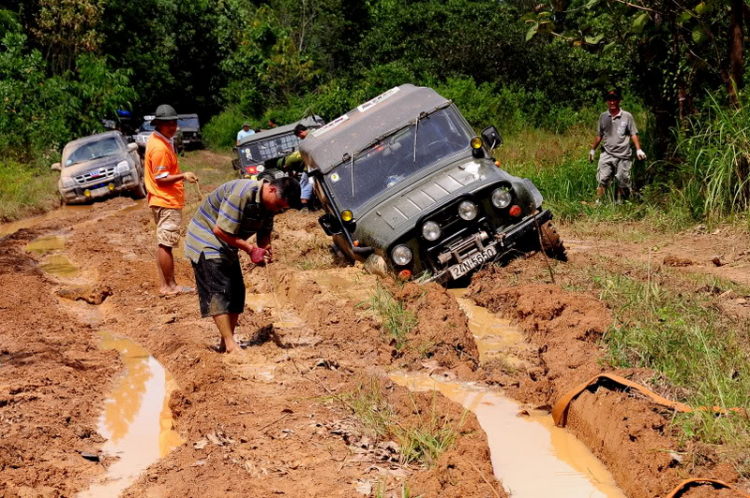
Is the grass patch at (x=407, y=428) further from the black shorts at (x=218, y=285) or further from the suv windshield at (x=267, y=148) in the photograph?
the suv windshield at (x=267, y=148)

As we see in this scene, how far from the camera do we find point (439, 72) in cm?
2441

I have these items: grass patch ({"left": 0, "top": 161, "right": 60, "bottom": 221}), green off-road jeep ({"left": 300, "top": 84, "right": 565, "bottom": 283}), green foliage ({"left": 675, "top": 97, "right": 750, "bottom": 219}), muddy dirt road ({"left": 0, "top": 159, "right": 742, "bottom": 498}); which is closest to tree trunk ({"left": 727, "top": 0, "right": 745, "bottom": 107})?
green foliage ({"left": 675, "top": 97, "right": 750, "bottom": 219})

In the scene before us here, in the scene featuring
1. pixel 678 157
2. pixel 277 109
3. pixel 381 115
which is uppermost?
pixel 381 115

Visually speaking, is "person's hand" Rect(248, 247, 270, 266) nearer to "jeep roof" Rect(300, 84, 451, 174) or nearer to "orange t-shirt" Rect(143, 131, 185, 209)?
"orange t-shirt" Rect(143, 131, 185, 209)

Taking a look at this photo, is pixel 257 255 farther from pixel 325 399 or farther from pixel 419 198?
pixel 419 198

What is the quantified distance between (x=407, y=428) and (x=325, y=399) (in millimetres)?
717

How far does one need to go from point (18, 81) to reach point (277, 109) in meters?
9.85

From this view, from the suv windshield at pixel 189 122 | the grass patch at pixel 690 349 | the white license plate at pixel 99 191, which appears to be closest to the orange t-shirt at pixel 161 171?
the grass patch at pixel 690 349

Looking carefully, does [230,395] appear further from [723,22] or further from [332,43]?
[332,43]

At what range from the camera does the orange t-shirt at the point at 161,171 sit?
8.45 m

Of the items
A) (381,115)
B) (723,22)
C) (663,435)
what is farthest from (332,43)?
(663,435)

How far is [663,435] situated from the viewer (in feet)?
14.6

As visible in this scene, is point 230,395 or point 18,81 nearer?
point 230,395

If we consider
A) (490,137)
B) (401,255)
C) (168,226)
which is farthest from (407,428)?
(490,137)
